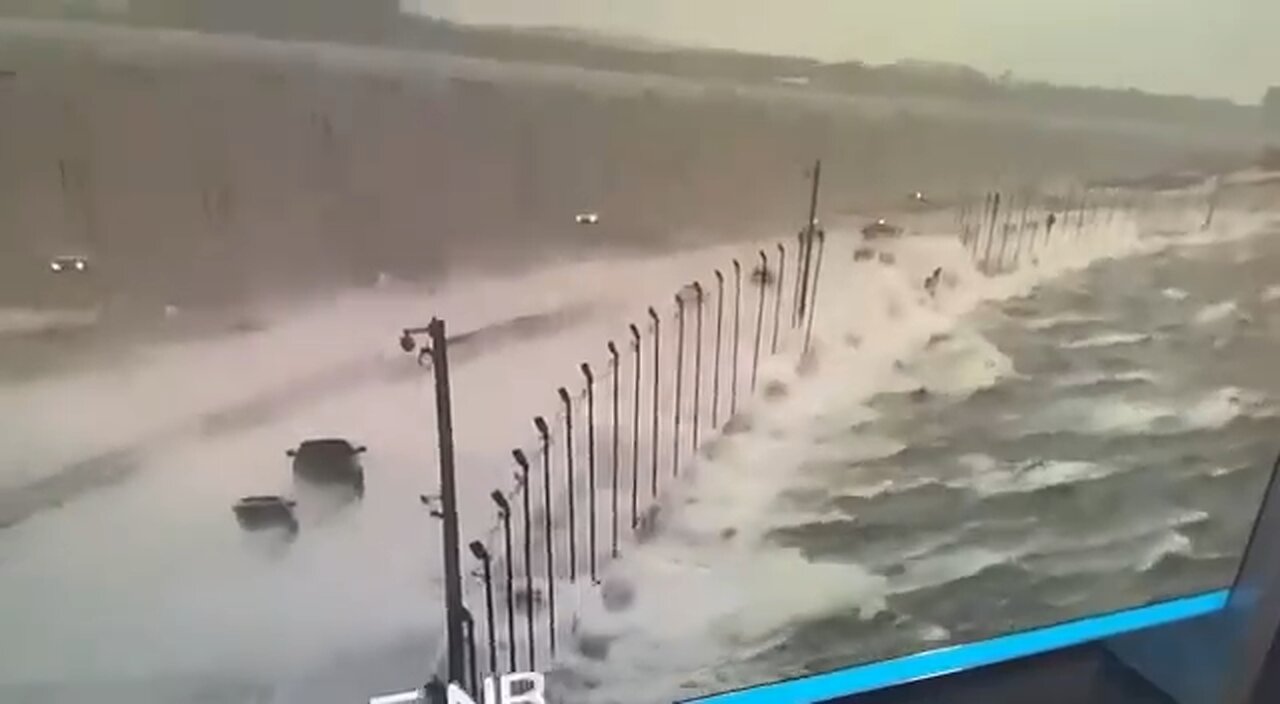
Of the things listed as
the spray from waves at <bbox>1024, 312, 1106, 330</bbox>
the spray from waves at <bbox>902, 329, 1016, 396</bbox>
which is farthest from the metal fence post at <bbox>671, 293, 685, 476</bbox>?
the spray from waves at <bbox>1024, 312, 1106, 330</bbox>

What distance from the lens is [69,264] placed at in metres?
0.72

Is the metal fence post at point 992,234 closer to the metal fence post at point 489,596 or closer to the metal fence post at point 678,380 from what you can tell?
the metal fence post at point 678,380

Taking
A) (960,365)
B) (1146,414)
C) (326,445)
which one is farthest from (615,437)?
(1146,414)

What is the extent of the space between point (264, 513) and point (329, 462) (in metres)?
0.06

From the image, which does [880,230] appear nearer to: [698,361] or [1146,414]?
[698,361]

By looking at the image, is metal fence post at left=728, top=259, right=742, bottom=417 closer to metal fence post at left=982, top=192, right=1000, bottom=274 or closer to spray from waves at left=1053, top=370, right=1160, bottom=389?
metal fence post at left=982, top=192, right=1000, bottom=274

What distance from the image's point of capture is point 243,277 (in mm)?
767

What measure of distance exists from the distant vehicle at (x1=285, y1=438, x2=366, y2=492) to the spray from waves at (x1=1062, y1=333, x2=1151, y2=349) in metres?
0.63

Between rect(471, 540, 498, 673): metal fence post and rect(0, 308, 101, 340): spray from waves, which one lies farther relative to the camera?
rect(471, 540, 498, 673): metal fence post

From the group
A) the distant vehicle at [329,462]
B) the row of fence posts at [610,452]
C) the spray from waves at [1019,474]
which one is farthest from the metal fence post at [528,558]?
the spray from waves at [1019,474]

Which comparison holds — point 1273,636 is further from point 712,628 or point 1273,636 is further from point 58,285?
point 58,285

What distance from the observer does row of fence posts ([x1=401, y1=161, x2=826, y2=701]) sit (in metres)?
0.90

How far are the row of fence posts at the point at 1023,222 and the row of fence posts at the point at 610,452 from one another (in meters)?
0.15

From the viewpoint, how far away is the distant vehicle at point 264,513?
82 centimetres
